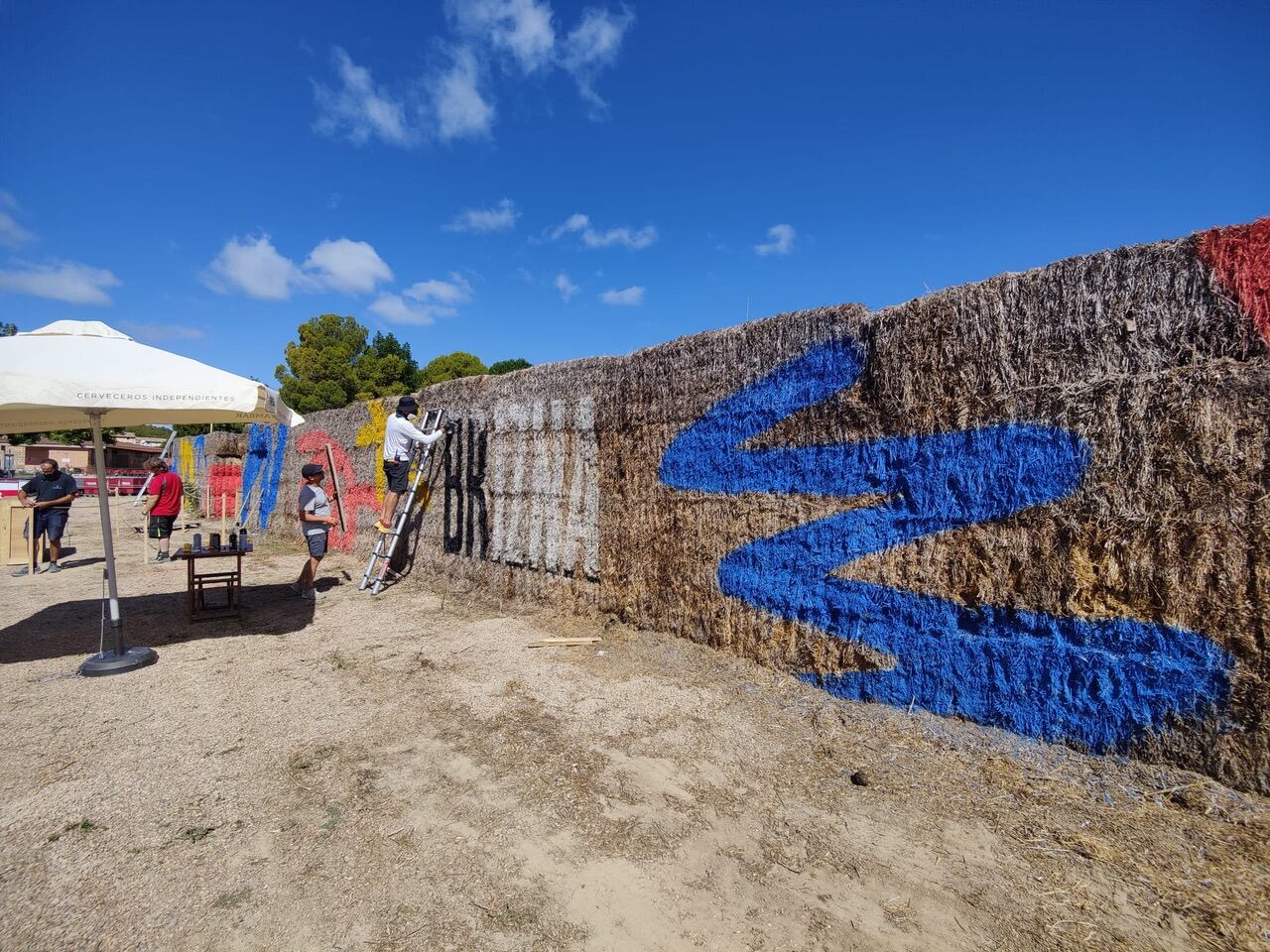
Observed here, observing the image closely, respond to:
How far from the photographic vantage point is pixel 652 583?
5516 millimetres

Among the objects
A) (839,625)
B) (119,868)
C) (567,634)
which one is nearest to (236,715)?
(119,868)

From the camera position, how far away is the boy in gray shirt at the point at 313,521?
717 centimetres

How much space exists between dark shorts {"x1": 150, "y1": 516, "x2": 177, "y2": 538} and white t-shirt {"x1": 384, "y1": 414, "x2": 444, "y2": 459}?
4530mm

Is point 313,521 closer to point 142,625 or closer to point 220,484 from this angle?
point 142,625

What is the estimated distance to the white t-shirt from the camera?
727cm

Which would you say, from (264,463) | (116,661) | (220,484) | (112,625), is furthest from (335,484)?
(116,661)

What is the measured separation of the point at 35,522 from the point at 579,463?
869 centimetres

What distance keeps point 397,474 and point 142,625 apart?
122 inches

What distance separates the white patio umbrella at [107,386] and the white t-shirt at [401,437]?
2.14 meters

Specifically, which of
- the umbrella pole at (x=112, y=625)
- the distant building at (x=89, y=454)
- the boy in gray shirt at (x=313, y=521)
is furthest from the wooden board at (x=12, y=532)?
the distant building at (x=89, y=454)

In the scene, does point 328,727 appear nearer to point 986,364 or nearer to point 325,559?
point 986,364

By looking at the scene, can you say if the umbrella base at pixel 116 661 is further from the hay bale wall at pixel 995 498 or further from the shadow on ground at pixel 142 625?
the hay bale wall at pixel 995 498

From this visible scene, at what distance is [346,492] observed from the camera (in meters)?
10.3

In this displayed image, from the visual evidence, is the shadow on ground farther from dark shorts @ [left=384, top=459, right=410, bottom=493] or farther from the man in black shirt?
the man in black shirt
